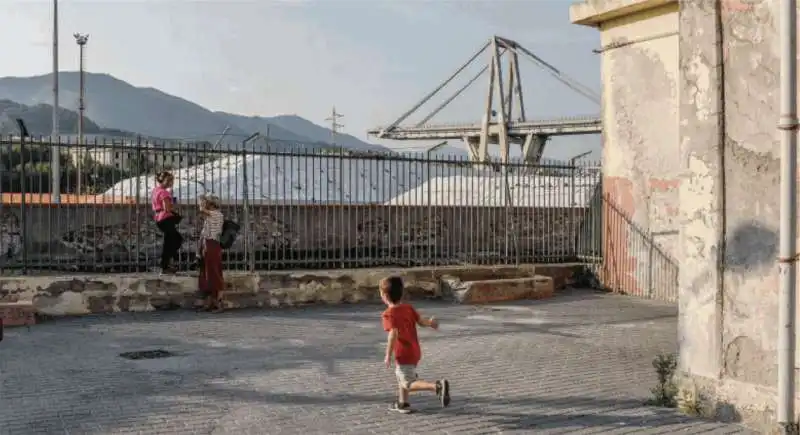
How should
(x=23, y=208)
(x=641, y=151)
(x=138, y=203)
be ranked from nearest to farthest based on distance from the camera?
(x=23, y=208)
(x=138, y=203)
(x=641, y=151)

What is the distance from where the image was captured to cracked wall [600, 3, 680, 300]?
13359 millimetres

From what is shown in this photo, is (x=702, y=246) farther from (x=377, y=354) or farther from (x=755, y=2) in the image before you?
(x=377, y=354)

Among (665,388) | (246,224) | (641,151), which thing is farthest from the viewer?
(641,151)

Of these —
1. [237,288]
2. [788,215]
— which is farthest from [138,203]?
[788,215]

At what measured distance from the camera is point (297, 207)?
43.7 ft

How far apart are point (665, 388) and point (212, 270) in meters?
6.52

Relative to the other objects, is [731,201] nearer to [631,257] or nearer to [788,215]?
[788,215]

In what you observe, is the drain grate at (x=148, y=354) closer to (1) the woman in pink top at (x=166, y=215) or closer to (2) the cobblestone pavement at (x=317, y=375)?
(2) the cobblestone pavement at (x=317, y=375)

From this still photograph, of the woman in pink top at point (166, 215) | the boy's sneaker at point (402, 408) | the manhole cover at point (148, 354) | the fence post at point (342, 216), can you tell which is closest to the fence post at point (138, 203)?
the woman in pink top at point (166, 215)

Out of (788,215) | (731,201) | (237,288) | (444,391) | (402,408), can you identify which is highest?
(731,201)

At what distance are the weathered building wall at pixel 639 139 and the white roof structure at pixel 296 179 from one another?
10.1ft

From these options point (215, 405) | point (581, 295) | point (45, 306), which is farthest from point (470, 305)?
point (215, 405)

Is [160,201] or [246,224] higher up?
[160,201]

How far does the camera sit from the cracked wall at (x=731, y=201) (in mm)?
5652
